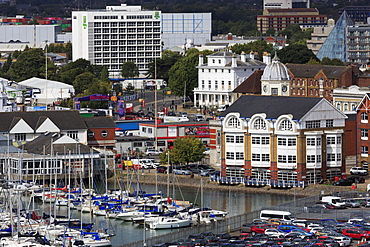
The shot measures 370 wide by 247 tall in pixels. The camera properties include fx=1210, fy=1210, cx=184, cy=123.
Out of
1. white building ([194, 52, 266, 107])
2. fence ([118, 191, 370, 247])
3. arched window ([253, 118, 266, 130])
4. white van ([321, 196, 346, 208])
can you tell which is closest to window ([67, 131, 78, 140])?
arched window ([253, 118, 266, 130])

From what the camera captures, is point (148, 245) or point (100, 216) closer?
point (148, 245)

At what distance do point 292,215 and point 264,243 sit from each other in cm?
832

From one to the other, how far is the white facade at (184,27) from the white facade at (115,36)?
36.5 m

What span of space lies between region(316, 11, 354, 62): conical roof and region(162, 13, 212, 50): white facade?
176 feet

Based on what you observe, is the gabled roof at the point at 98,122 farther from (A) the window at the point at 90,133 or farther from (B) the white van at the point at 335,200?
(B) the white van at the point at 335,200

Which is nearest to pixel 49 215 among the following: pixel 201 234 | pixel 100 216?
pixel 100 216

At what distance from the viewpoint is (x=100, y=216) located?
6194 cm

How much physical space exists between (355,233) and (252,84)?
5105 centimetres

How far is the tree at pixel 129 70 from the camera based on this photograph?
143 m

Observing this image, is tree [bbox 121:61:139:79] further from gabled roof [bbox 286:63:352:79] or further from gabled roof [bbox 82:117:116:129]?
gabled roof [bbox 82:117:116:129]

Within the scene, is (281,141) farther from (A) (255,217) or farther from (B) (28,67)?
(B) (28,67)

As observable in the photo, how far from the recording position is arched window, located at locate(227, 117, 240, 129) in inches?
2758

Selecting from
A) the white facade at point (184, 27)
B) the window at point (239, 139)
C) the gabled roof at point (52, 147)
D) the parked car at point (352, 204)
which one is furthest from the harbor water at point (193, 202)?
the white facade at point (184, 27)

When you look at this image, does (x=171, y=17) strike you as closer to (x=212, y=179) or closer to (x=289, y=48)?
(x=289, y=48)
